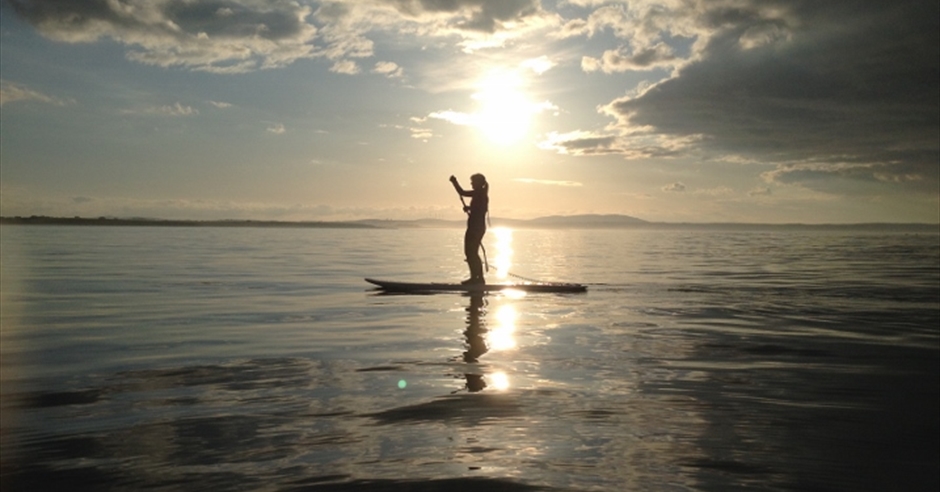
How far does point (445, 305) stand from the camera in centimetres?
1697

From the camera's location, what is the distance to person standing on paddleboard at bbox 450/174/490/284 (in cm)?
1983

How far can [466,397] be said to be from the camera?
23.9ft

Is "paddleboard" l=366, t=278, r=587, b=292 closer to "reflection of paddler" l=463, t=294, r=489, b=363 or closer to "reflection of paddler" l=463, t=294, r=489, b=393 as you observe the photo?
"reflection of paddler" l=463, t=294, r=489, b=363

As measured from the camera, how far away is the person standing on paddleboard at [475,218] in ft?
65.1

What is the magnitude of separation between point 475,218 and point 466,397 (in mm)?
13018

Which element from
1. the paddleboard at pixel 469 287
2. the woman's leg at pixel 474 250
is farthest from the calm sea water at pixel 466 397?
the woman's leg at pixel 474 250

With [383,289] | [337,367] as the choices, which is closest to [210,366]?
[337,367]

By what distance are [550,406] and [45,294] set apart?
16.6 metres

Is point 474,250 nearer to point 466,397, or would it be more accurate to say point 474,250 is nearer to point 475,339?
point 475,339

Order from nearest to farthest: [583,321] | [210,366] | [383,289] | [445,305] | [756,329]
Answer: [210,366]
[756,329]
[583,321]
[445,305]
[383,289]

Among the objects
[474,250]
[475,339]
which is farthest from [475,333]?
[474,250]

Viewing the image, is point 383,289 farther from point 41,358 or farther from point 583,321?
point 41,358

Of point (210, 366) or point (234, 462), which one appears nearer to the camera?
point (234, 462)

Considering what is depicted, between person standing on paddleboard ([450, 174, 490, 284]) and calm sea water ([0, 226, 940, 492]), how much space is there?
4029 mm
